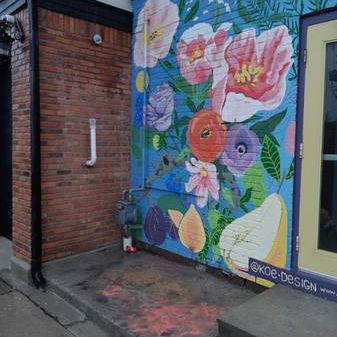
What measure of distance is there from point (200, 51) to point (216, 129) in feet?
2.63

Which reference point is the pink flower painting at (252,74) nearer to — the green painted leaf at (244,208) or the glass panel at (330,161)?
the glass panel at (330,161)

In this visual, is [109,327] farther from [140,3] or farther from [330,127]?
[140,3]

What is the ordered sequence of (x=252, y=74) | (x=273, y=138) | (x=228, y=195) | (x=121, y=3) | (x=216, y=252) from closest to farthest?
(x=273, y=138)
(x=252, y=74)
(x=228, y=195)
(x=216, y=252)
(x=121, y=3)

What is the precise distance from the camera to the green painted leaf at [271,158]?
10.6ft

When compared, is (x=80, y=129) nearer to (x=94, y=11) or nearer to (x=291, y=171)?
(x=94, y=11)

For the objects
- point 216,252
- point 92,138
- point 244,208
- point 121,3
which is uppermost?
point 121,3

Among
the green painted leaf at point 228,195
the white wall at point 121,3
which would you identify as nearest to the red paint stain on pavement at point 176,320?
the green painted leaf at point 228,195

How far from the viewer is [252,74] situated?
11.0 feet

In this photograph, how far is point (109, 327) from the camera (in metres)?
2.96

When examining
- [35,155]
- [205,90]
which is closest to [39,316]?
[35,155]

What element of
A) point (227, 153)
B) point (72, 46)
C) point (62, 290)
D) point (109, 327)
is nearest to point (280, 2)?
point (227, 153)

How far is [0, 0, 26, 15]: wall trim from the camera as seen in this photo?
3.92m

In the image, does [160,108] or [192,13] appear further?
[160,108]

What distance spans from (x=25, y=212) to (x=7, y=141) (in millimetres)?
1375
